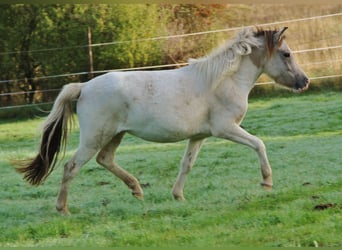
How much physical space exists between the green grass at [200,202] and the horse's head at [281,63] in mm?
939

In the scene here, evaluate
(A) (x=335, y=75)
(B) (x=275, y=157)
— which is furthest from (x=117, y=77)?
(A) (x=335, y=75)

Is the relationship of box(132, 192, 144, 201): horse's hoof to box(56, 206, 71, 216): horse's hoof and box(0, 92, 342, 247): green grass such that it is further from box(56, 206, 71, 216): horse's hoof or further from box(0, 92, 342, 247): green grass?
box(56, 206, 71, 216): horse's hoof

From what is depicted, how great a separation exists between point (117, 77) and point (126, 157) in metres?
A: 3.34

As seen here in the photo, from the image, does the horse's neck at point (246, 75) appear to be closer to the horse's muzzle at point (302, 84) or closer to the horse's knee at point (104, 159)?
the horse's muzzle at point (302, 84)

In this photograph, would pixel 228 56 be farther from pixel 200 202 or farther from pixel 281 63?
pixel 200 202

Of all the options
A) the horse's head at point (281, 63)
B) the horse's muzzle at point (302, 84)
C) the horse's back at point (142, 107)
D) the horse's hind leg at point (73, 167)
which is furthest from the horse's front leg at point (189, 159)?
the horse's muzzle at point (302, 84)

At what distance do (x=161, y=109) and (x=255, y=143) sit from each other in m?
0.87

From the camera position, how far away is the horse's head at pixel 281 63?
733cm

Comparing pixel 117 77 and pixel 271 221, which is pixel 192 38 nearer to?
pixel 117 77

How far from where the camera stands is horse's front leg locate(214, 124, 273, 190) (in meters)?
6.79

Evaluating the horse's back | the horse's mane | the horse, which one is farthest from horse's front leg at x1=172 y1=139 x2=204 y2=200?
the horse's mane

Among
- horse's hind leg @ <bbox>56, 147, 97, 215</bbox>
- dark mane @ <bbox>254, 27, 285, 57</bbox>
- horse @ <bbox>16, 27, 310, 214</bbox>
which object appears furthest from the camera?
dark mane @ <bbox>254, 27, 285, 57</bbox>

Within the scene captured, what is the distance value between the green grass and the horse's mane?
3.52 ft

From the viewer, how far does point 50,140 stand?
7.02 m
